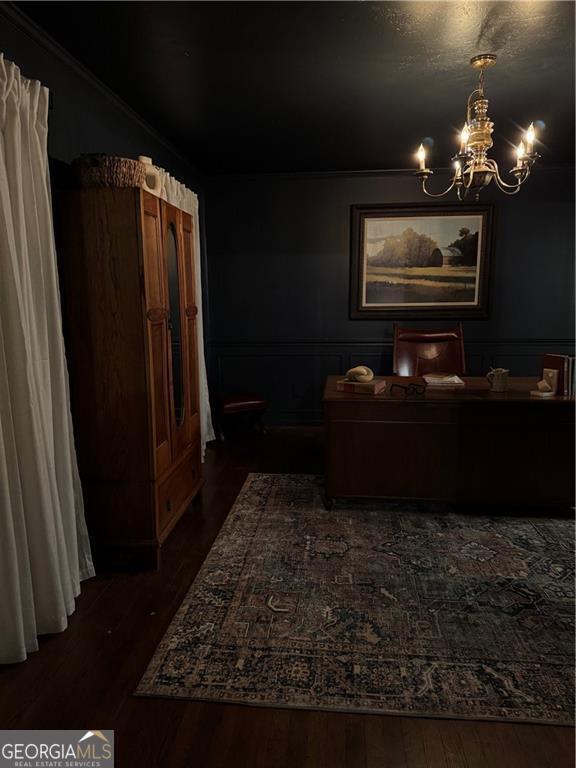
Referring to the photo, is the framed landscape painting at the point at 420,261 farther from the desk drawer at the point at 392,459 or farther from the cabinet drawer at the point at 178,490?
the cabinet drawer at the point at 178,490

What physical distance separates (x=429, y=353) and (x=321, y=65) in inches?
87.7

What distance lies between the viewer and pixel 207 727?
1555mm

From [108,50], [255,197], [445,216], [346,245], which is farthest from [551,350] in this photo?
[108,50]

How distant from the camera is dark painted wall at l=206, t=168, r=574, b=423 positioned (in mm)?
4828

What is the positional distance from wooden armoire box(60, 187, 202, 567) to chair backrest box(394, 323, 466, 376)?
2054mm

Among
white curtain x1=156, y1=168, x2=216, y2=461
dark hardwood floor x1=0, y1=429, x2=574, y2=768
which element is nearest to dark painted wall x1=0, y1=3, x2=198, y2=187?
white curtain x1=156, y1=168, x2=216, y2=461

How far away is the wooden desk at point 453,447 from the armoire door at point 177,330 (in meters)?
0.84

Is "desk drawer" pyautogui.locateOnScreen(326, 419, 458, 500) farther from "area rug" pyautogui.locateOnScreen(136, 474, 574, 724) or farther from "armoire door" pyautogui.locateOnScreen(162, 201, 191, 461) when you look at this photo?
"armoire door" pyautogui.locateOnScreen(162, 201, 191, 461)

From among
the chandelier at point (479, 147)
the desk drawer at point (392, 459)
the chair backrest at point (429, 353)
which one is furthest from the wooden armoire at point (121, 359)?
the chair backrest at point (429, 353)

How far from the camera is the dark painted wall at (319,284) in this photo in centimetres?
483

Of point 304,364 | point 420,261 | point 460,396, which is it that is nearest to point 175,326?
point 460,396

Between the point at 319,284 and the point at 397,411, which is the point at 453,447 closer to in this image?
the point at 397,411

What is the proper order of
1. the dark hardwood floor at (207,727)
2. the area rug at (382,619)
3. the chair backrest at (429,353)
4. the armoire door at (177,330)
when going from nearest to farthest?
the dark hardwood floor at (207,727) < the area rug at (382,619) < the armoire door at (177,330) < the chair backrest at (429,353)

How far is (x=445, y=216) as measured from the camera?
4.81 meters
